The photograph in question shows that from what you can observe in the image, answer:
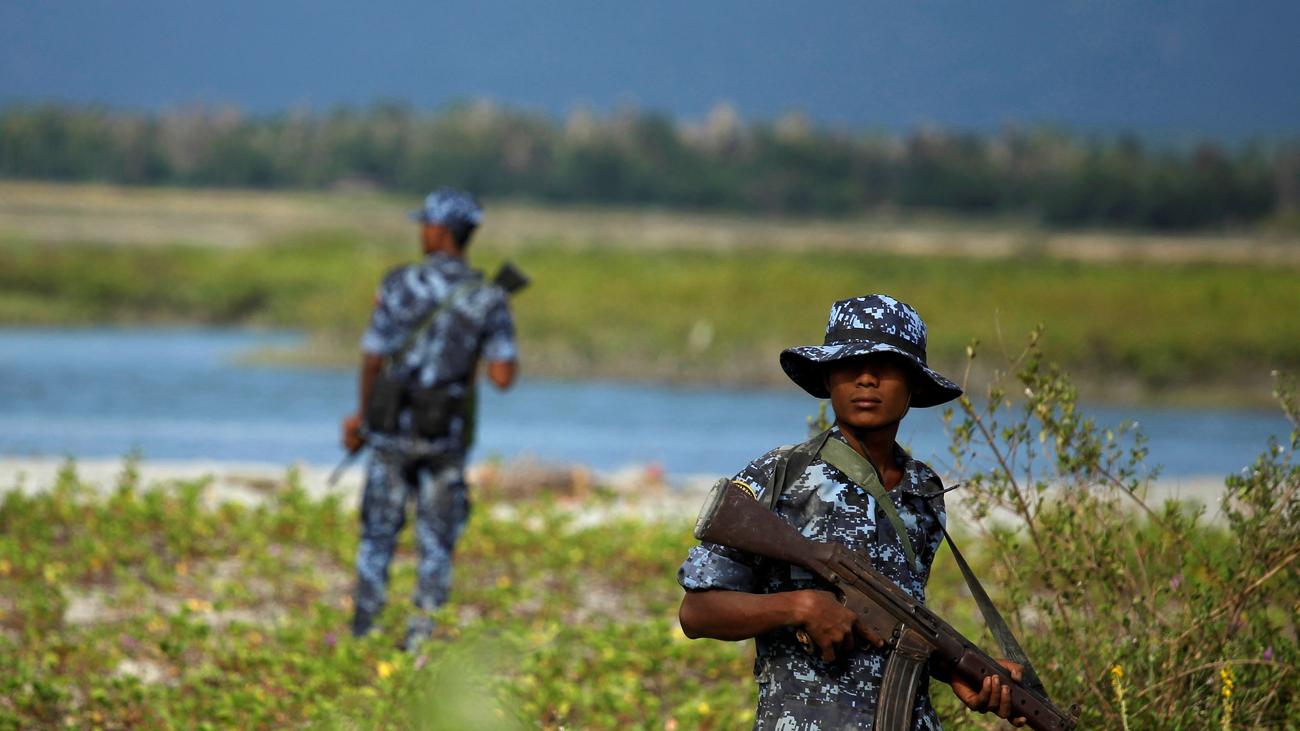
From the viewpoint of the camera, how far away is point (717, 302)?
4081cm

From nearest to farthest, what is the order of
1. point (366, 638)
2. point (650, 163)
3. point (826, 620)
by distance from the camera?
point (826, 620)
point (366, 638)
point (650, 163)

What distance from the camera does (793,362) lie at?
4012 millimetres

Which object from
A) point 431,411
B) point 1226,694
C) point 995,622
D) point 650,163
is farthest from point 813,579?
point 650,163

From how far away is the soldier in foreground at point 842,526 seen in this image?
3.87 meters

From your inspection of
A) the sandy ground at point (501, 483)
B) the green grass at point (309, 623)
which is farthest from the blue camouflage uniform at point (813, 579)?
the sandy ground at point (501, 483)

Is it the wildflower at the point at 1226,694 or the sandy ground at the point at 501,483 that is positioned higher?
the sandy ground at the point at 501,483

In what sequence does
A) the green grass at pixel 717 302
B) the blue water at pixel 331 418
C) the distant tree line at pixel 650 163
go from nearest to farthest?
the blue water at pixel 331 418
the green grass at pixel 717 302
the distant tree line at pixel 650 163

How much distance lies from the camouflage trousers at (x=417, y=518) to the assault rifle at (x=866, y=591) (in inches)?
164

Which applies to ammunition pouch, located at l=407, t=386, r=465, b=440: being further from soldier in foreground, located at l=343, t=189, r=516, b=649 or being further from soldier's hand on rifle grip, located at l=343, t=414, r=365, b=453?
soldier's hand on rifle grip, located at l=343, t=414, r=365, b=453

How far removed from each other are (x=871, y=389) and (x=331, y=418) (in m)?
21.5

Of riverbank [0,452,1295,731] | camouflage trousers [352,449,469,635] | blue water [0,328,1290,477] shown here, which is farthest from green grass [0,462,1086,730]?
blue water [0,328,1290,477]

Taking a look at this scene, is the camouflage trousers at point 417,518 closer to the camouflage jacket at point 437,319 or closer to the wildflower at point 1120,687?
the camouflage jacket at point 437,319

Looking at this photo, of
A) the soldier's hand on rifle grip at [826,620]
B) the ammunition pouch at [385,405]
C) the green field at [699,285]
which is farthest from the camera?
the green field at [699,285]

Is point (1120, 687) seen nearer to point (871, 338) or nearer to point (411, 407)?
point (871, 338)
